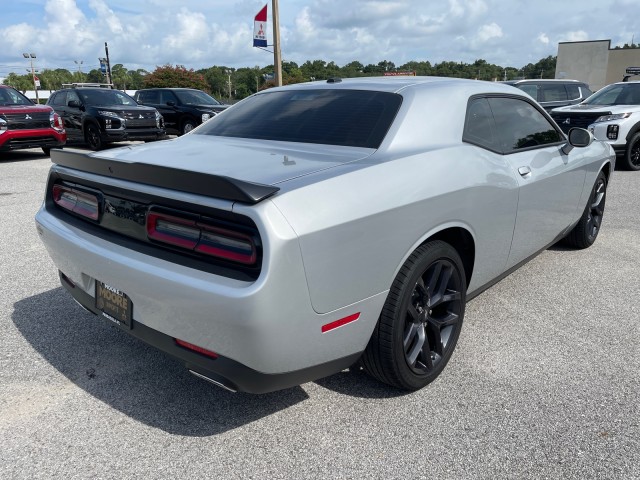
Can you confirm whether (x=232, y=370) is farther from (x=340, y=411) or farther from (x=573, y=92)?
(x=573, y=92)

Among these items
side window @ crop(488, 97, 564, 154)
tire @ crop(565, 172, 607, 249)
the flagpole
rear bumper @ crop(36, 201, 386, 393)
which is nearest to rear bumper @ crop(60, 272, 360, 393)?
rear bumper @ crop(36, 201, 386, 393)

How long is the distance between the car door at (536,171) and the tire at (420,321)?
2.65ft

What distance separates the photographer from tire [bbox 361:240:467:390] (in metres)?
2.44

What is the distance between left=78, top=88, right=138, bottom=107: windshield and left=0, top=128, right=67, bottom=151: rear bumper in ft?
5.80

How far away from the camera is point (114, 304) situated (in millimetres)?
2473

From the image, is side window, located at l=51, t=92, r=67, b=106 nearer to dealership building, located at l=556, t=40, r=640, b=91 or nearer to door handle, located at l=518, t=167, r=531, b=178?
door handle, located at l=518, t=167, r=531, b=178

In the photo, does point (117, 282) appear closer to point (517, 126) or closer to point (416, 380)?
point (416, 380)

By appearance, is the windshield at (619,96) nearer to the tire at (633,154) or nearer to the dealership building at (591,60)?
the tire at (633,154)

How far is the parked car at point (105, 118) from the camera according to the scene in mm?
12672

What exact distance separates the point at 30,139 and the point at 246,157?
34.6 ft

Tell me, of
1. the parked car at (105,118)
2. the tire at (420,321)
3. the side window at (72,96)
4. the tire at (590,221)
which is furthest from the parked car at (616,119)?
the side window at (72,96)

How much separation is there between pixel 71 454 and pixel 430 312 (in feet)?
5.75

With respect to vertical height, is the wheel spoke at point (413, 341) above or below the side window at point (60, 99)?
below

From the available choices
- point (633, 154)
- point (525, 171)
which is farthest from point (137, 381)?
point (633, 154)
